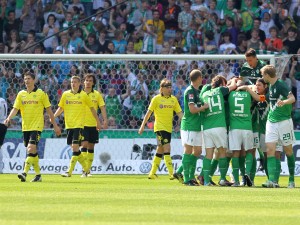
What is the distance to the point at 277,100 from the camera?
738 inches

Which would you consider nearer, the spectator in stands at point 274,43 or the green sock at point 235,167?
the green sock at point 235,167

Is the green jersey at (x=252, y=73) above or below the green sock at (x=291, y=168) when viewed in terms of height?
above

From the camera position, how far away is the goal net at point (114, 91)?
26688 mm

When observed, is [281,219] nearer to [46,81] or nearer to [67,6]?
[46,81]

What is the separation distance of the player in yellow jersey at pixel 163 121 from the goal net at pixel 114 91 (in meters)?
2.19

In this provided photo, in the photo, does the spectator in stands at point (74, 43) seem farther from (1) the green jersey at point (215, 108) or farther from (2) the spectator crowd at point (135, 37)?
(1) the green jersey at point (215, 108)

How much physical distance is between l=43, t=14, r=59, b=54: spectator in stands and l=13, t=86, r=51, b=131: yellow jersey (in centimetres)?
944

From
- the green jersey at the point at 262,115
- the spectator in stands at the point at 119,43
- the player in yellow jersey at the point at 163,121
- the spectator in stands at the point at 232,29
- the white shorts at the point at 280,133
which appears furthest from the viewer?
the spectator in stands at the point at 119,43

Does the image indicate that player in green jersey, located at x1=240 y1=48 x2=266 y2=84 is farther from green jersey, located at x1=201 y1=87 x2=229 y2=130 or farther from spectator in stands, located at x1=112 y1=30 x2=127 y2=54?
spectator in stands, located at x1=112 y1=30 x2=127 y2=54

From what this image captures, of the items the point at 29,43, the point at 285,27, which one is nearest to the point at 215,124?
the point at 285,27

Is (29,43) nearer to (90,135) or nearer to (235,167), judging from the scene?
(90,135)

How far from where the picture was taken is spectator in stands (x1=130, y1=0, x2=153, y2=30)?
3173 centimetres

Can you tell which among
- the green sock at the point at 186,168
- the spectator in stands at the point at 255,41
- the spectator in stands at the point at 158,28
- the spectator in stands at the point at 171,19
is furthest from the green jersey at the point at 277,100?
the spectator in stands at the point at 171,19

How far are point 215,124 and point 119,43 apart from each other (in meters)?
12.1
